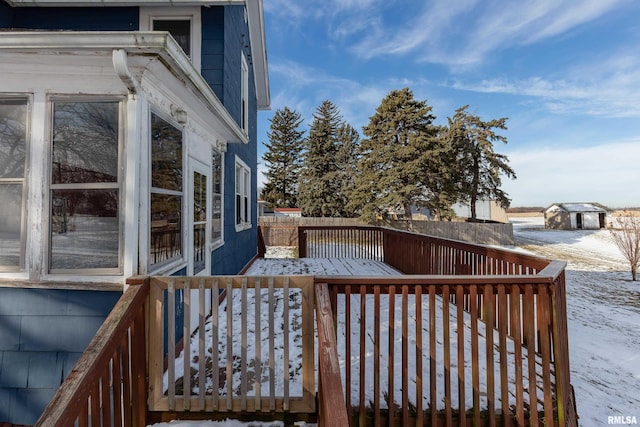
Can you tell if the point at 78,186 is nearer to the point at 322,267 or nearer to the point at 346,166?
the point at 322,267

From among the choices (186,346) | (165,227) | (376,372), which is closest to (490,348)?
(376,372)

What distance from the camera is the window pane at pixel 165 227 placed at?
2.56 metres

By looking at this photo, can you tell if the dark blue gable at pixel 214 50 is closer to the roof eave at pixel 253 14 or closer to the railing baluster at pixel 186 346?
the roof eave at pixel 253 14

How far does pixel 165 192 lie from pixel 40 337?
5.05ft

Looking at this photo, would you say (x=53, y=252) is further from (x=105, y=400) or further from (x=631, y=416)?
(x=631, y=416)

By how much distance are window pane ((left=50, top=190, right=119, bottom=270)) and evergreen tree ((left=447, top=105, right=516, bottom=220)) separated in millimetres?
20755

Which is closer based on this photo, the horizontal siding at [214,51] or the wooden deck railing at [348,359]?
the wooden deck railing at [348,359]

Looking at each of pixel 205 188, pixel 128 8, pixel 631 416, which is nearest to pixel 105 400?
pixel 205 188

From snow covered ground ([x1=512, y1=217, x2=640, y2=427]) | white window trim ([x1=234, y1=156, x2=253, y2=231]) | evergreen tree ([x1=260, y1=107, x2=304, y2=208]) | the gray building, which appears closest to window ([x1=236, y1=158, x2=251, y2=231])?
white window trim ([x1=234, y1=156, x2=253, y2=231])

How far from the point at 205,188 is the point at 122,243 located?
1683 millimetres

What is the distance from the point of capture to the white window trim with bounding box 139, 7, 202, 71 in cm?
429

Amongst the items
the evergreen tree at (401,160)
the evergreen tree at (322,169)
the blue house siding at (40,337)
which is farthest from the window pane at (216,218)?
the evergreen tree at (322,169)

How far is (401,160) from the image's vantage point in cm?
1812

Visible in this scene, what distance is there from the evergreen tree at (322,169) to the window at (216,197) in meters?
18.6
